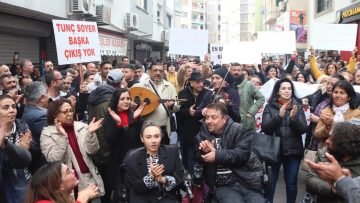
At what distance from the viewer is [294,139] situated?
5367 millimetres

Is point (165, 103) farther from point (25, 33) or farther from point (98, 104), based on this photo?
point (25, 33)

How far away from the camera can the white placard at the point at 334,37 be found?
29.9 feet

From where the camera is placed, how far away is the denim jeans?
4371 mm

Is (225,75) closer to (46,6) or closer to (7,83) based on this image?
(7,83)

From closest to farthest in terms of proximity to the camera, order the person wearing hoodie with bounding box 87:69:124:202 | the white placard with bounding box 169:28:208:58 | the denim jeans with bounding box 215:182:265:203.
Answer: the denim jeans with bounding box 215:182:265:203 → the person wearing hoodie with bounding box 87:69:124:202 → the white placard with bounding box 169:28:208:58

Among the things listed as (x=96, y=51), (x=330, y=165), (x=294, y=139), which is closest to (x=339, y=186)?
(x=330, y=165)

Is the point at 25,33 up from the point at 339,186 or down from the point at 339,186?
up

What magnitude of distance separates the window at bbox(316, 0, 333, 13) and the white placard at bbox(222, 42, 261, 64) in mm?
15617

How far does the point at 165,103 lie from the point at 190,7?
83120mm

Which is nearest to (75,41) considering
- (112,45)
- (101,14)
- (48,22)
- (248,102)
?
(248,102)

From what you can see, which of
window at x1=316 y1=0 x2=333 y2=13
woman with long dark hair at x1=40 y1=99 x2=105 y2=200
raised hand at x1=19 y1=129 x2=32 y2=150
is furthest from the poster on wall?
raised hand at x1=19 y1=129 x2=32 y2=150

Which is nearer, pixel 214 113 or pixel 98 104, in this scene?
pixel 214 113

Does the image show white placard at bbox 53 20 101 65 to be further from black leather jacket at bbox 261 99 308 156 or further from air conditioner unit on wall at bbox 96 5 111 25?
air conditioner unit on wall at bbox 96 5 111 25

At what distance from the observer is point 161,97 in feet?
21.5
